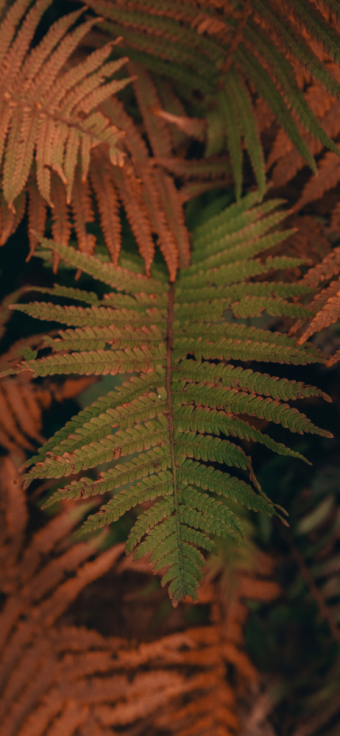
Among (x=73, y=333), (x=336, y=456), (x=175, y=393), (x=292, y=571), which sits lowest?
(x=292, y=571)

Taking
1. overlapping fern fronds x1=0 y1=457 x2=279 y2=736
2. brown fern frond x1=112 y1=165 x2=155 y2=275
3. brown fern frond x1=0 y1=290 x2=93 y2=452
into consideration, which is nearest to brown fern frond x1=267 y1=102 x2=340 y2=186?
brown fern frond x1=112 y1=165 x2=155 y2=275

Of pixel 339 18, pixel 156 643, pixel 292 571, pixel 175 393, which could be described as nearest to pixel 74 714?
pixel 156 643

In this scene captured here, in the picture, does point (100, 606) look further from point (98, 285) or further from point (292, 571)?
point (98, 285)

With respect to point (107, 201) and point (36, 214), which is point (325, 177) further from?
point (36, 214)

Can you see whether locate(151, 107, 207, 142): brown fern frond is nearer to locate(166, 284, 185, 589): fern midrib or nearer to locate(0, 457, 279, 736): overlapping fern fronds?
locate(166, 284, 185, 589): fern midrib

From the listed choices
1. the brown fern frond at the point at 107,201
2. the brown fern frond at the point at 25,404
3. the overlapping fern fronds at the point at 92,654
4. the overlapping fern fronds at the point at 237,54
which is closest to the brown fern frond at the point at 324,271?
the overlapping fern fronds at the point at 237,54
